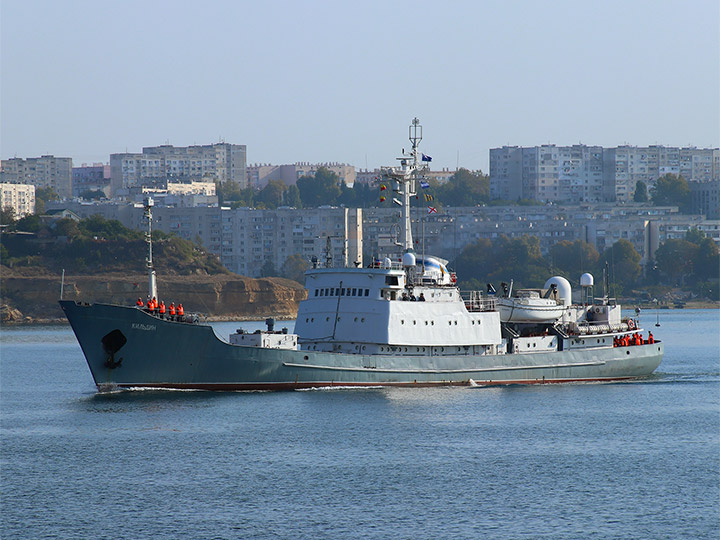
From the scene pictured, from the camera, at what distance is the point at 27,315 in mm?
118438

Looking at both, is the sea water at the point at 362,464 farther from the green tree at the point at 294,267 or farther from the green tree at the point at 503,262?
the green tree at the point at 294,267

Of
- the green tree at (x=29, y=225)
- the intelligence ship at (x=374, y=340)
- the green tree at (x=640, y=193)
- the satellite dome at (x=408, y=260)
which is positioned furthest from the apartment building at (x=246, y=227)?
the satellite dome at (x=408, y=260)

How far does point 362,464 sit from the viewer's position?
107 feet

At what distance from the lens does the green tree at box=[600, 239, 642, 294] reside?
154750 millimetres

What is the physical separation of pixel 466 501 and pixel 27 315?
9699 cm

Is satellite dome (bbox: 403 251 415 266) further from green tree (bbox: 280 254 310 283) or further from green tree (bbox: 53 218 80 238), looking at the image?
green tree (bbox: 280 254 310 283)

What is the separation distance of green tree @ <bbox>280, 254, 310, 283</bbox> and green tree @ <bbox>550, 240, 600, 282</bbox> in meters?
35.2

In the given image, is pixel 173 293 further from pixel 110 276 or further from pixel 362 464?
pixel 362 464

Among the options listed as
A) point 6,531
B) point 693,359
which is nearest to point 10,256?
point 693,359

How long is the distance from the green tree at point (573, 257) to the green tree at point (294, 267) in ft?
116

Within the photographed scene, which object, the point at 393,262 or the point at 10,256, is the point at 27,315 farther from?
the point at 393,262

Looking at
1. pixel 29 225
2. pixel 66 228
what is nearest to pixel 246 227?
pixel 29 225

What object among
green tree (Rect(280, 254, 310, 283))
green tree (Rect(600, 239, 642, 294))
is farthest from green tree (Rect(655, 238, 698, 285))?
green tree (Rect(280, 254, 310, 283))

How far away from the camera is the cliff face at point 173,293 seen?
119375 mm
